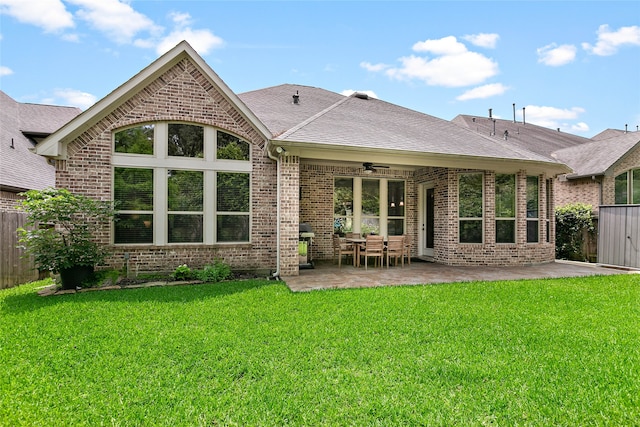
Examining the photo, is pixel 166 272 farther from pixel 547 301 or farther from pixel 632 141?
pixel 632 141

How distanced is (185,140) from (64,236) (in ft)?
11.2

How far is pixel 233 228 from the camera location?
849cm

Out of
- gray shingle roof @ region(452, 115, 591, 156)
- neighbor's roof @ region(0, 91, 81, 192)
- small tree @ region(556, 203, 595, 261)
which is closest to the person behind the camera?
neighbor's roof @ region(0, 91, 81, 192)

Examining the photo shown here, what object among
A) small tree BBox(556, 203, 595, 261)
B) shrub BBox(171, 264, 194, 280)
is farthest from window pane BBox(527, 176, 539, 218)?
shrub BBox(171, 264, 194, 280)

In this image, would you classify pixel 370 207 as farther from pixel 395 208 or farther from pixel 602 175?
pixel 602 175

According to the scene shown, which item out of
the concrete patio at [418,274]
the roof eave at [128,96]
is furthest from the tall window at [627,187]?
the roof eave at [128,96]

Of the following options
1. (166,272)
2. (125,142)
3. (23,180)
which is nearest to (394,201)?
(166,272)

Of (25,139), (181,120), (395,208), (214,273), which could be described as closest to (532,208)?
(395,208)

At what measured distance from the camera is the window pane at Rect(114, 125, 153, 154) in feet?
25.6

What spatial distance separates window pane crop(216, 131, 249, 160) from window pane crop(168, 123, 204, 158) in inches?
17.6

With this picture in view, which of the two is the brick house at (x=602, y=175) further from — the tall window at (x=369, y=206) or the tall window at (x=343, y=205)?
the tall window at (x=343, y=205)

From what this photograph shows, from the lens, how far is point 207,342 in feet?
13.1

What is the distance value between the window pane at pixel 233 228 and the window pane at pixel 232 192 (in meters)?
0.21

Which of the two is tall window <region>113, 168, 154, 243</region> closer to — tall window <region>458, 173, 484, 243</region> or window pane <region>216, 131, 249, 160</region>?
window pane <region>216, 131, 249, 160</region>
